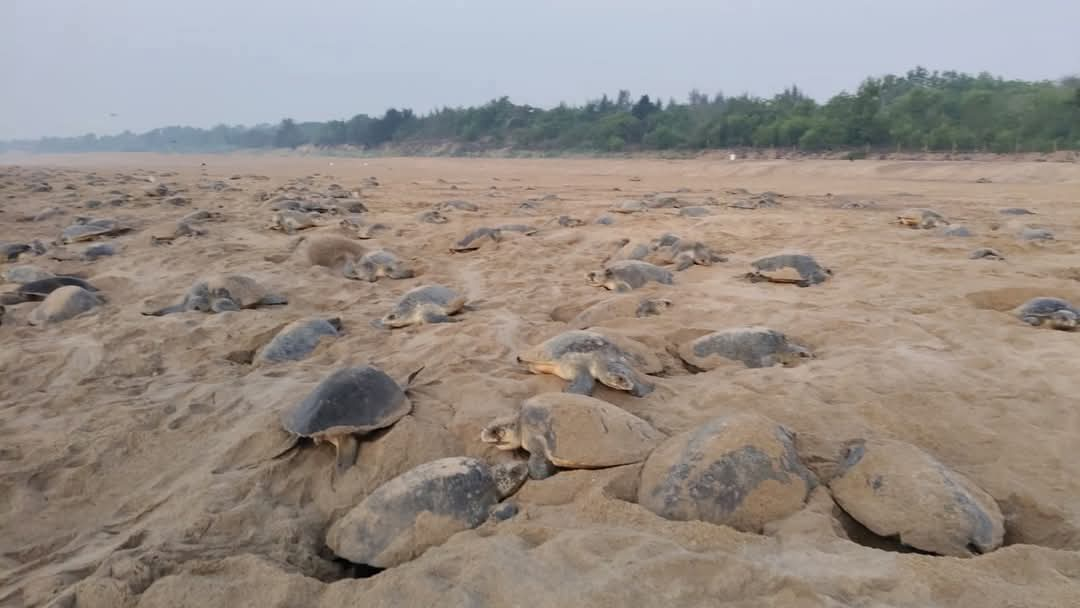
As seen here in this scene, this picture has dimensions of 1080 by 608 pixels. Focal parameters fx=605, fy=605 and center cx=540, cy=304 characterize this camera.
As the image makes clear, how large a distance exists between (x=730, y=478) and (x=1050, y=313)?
12.9ft

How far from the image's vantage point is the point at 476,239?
8.81 metres

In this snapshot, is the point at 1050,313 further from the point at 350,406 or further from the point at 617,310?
the point at 350,406

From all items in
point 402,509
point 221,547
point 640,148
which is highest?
point 640,148

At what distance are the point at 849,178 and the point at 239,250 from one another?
66.2ft

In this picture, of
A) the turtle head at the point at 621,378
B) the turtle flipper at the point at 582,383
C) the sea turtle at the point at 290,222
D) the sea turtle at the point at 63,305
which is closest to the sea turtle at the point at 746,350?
the turtle head at the point at 621,378

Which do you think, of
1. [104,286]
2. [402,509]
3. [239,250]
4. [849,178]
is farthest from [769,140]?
[402,509]

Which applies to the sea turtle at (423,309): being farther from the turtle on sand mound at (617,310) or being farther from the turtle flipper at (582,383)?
the turtle flipper at (582,383)

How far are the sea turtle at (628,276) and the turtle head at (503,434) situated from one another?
10.9 ft

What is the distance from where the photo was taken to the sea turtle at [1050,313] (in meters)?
4.66

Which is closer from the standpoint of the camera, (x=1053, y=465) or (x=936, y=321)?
(x=1053, y=465)

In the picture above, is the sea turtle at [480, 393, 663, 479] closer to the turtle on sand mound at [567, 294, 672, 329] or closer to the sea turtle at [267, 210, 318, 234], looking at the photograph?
the turtle on sand mound at [567, 294, 672, 329]

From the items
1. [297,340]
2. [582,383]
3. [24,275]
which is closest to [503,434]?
[582,383]

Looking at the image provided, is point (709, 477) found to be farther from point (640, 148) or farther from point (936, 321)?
point (640, 148)

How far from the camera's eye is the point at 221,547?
8.43 ft
